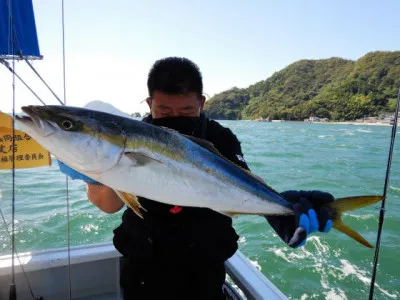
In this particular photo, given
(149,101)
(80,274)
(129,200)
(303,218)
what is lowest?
(80,274)

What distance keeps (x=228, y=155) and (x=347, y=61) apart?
188 m

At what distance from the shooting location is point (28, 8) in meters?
4.30

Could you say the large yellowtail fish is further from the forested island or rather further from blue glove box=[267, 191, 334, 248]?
the forested island

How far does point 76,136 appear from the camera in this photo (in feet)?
5.13

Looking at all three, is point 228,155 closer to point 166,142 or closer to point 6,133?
point 166,142

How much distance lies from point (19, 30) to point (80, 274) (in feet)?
11.9

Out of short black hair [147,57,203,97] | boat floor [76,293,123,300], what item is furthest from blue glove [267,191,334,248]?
boat floor [76,293,123,300]

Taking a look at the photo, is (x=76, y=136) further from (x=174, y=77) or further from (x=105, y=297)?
(x=105, y=297)

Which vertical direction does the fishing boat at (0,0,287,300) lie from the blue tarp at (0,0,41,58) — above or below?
below

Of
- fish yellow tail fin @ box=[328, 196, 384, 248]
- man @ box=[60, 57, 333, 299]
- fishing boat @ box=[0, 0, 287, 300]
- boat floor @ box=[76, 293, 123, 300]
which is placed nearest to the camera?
fish yellow tail fin @ box=[328, 196, 384, 248]

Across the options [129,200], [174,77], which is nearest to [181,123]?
[174,77]

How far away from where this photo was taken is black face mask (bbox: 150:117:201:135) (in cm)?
228

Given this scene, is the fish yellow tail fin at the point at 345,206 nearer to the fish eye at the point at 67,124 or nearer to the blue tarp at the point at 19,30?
the fish eye at the point at 67,124

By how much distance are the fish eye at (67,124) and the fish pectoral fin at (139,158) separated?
310 millimetres
